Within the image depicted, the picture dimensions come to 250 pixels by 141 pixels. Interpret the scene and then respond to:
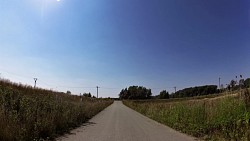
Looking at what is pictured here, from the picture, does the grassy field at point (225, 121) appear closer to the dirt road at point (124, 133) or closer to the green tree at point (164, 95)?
the dirt road at point (124, 133)

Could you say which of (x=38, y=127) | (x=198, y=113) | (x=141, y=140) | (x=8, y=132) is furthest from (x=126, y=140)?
(x=198, y=113)

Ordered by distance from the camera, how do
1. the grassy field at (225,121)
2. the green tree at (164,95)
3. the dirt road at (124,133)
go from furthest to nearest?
the green tree at (164,95) → the dirt road at (124,133) → the grassy field at (225,121)

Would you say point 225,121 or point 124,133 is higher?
point 225,121

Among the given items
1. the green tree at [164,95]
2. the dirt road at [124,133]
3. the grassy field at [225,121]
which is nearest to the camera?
the grassy field at [225,121]

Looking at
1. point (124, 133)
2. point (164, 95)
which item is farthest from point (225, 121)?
point (164, 95)

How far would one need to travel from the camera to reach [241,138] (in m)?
9.66

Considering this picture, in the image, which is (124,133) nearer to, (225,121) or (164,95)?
(225,121)

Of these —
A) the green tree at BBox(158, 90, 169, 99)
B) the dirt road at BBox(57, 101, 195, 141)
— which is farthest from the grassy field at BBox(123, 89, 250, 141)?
the green tree at BBox(158, 90, 169, 99)

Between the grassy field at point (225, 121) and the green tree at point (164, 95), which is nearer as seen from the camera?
the grassy field at point (225, 121)

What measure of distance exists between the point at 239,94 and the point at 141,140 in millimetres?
4422

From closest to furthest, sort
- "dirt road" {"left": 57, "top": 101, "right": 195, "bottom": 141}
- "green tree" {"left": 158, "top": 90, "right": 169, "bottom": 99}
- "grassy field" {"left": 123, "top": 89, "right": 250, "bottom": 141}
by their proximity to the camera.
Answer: "grassy field" {"left": 123, "top": 89, "right": 250, "bottom": 141}, "dirt road" {"left": 57, "top": 101, "right": 195, "bottom": 141}, "green tree" {"left": 158, "top": 90, "right": 169, "bottom": 99}

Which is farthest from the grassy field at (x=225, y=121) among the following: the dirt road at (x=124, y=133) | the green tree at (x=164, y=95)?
the green tree at (x=164, y=95)

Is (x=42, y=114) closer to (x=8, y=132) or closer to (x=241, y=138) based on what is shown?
(x=8, y=132)

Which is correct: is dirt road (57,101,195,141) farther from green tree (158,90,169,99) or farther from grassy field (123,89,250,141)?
green tree (158,90,169,99)
